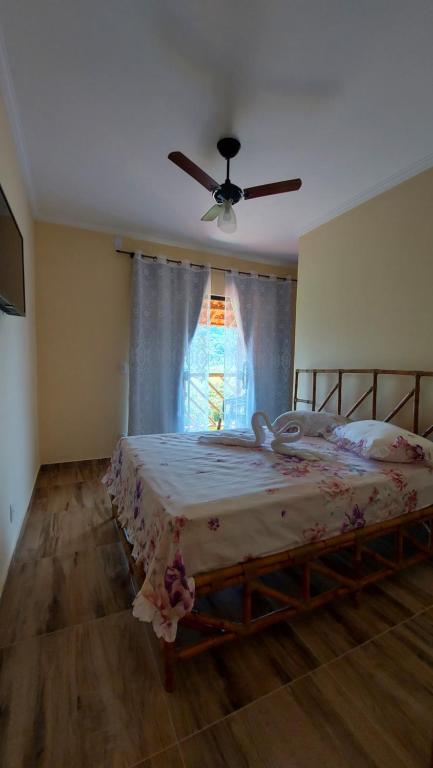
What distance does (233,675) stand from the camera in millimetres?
1149

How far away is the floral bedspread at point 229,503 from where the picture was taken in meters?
1.09

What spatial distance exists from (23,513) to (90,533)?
54cm

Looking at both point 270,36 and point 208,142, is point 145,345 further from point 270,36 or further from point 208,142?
point 270,36

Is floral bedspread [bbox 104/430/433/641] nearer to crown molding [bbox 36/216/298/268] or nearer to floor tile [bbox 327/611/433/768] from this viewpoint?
floor tile [bbox 327/611/433/768]

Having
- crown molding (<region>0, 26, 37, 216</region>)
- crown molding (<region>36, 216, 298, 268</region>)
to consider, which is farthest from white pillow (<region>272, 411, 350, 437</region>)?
crown molding (<region>0, 26, 37, 216</region>)

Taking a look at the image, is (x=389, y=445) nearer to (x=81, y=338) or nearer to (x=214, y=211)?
(x=214, y=211)

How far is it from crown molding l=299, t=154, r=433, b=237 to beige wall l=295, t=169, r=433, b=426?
0.04 metres

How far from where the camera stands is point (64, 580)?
1642mm

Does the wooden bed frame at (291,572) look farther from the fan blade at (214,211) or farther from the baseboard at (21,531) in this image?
the fan blade at (214,211)

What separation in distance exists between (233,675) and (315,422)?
68.7 inches

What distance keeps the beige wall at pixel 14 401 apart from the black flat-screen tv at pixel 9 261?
184mm

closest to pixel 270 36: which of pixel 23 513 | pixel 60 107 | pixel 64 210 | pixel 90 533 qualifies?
pixel 60 107

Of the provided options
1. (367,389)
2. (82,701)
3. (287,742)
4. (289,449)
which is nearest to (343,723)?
(287,742)

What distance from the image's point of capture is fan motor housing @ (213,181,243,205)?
204 centimetres
